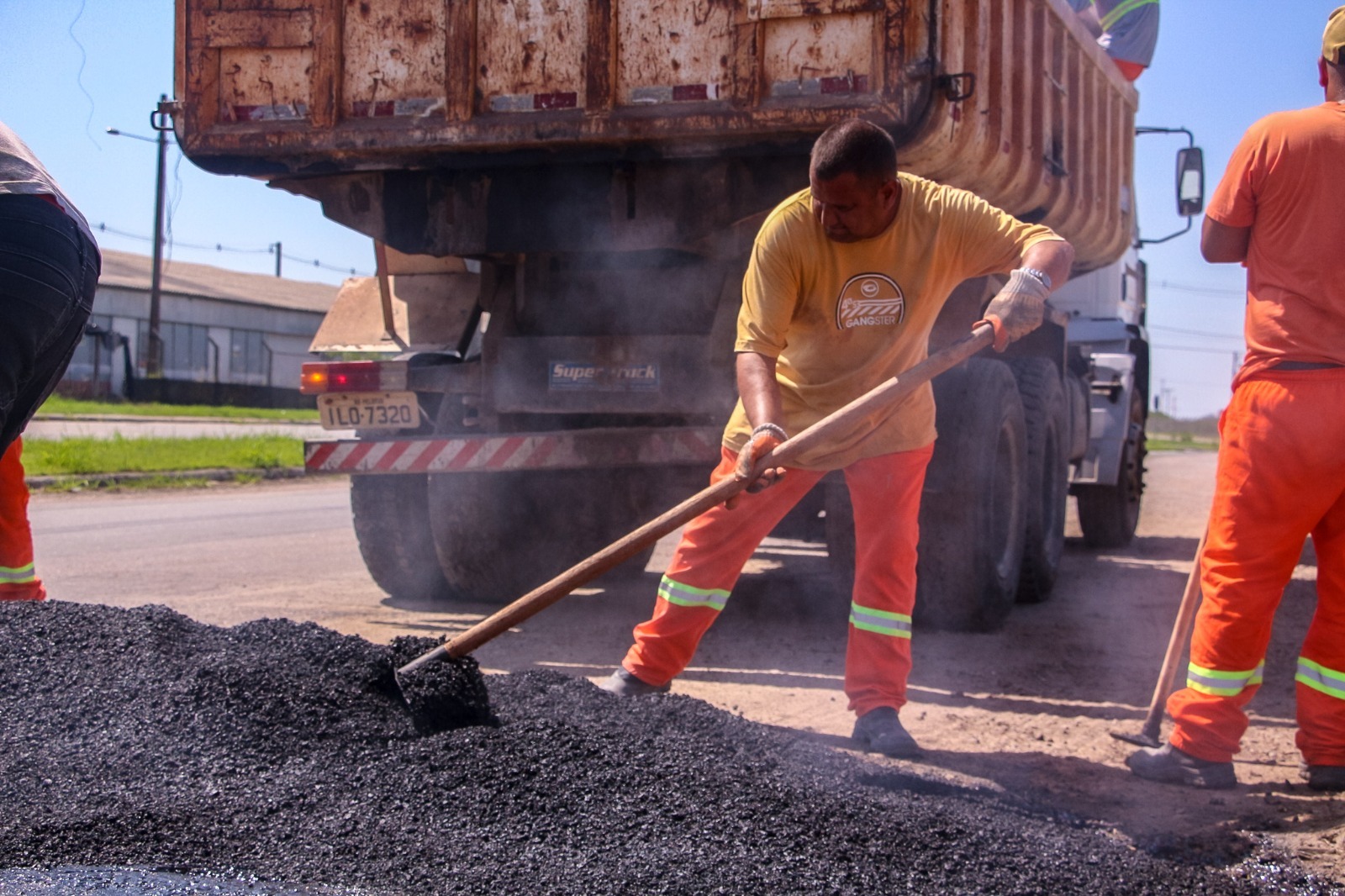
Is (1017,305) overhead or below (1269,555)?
overhead

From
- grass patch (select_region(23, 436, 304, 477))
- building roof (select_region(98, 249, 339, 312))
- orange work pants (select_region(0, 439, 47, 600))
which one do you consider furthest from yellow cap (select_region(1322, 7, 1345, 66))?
building roof (select_region(98, 249, 339, 312))

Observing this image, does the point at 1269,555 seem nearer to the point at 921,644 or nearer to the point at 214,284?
the point at 921,644

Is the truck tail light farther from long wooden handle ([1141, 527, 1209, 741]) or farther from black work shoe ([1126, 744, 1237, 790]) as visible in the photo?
black work shoe ([1126, 744, 1237, 790])

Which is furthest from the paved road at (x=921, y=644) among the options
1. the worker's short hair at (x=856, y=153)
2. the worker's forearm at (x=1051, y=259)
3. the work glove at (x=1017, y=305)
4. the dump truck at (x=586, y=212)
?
the worker's short hair at (x=856, y=153)

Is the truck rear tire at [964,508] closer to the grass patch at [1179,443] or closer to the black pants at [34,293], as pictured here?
the black pants at [34,293]

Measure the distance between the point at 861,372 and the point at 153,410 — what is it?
2691 centimetres

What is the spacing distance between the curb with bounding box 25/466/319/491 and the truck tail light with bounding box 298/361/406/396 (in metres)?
6.68

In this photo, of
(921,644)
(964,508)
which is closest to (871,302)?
(964,508)

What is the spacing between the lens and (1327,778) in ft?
10.8

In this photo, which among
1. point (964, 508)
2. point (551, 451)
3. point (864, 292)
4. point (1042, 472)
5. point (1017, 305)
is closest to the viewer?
point (1017, 305)

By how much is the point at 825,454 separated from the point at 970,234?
0.74m

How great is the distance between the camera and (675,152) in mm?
4812

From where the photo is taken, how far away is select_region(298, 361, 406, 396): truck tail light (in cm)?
575

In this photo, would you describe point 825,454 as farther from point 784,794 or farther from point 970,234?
point 784,794
